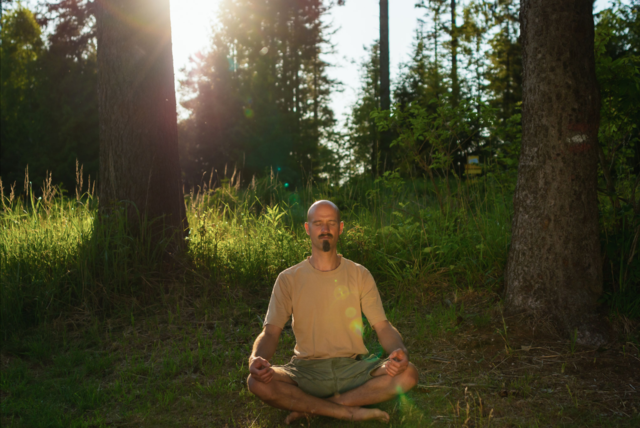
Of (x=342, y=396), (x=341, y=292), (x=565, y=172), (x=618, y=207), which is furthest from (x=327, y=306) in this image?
(x=618, y=207)

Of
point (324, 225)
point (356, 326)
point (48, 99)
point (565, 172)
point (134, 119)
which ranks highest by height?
point (48, 99)

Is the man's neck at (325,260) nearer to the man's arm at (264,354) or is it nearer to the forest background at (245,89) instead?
the man's arm at (264,354)

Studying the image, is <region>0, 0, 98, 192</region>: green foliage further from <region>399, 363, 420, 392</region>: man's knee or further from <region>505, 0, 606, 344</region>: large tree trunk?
<region>399, 363, 420, 392</region>: man's knee

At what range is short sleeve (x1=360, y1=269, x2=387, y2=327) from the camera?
314 centimetres

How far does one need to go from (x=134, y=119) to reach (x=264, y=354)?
3.90 m

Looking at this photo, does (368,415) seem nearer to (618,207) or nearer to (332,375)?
(332,375)

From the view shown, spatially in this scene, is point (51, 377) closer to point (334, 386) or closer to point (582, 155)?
point (334, 386)

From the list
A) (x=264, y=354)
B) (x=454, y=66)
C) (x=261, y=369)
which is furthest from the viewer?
(x=454, y=66)

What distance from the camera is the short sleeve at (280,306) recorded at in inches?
122

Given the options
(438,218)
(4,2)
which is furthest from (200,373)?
(4,2)

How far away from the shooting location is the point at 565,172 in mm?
4207

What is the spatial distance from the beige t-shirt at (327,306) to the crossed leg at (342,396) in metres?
0.22

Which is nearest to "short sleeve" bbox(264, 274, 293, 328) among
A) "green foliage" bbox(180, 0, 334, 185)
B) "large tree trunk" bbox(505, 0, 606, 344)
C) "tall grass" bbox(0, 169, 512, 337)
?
"large tree trunk" bbox(505, 0, 606, 344)

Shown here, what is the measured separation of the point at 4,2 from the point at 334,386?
119ft
